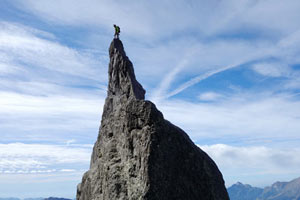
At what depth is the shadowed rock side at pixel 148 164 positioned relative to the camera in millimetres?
21312

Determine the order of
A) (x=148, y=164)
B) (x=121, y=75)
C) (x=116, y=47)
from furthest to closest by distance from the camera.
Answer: (x=116, y=47), (x=121, y=75), (x=148, y=164)

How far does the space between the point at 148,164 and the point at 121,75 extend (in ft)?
72.4

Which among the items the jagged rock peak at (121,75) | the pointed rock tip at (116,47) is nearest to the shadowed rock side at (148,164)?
the jagged rock peak at (121,75)

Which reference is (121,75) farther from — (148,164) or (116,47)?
(148,164)

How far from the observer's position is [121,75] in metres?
41.1

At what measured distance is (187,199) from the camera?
872 inches

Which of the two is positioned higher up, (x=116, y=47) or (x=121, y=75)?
(x=116, y=47)

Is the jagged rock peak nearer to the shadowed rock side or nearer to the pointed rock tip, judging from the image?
the pointed rock tip

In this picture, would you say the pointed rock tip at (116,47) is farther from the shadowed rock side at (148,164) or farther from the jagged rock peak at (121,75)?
the shadowed rock side at (148,164)

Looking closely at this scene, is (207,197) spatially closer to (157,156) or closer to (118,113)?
(157,156)

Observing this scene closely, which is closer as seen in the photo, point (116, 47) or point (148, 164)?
point (148, 164)

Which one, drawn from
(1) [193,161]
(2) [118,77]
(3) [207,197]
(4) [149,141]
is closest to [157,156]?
(4) [149,141]

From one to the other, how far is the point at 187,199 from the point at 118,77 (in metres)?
24.1

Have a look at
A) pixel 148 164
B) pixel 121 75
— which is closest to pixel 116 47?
pixel 121 75
